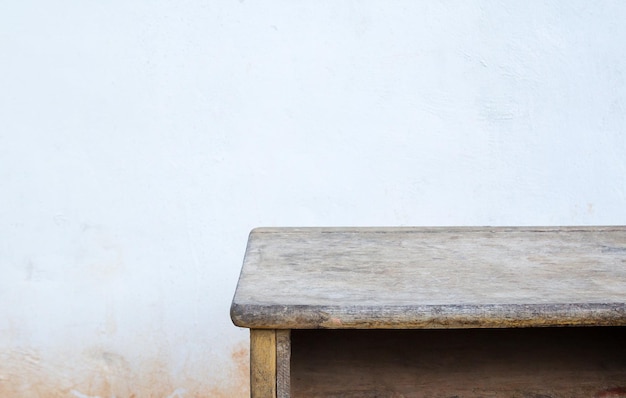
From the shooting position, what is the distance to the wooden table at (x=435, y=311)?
1236 mm

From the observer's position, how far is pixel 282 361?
4.15ft

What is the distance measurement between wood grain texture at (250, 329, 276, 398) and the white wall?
1.24 meters

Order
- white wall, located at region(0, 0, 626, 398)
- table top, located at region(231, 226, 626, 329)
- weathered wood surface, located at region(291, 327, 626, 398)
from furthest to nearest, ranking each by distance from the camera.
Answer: white wall, located at region(0, 0, 626, 398) < weathered wood surface, located at region(291, 327, 626, 398) < table top, located at region(231, 226, 626, 329)

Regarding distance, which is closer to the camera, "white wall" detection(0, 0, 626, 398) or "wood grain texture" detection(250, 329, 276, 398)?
"wood grain texture" detection(250, 329, 276, 398)

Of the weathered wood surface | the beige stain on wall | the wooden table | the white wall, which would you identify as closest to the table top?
the wooden table

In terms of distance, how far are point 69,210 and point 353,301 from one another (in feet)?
4.71

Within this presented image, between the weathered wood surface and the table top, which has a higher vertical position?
the table top

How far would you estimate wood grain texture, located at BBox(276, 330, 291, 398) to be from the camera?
4.12 ft

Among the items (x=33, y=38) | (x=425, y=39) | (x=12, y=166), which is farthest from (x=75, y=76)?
(x=425, y=39)

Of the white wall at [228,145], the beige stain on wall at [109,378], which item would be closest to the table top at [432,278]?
the white wall at [228,145]

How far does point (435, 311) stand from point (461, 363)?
0.53 metres

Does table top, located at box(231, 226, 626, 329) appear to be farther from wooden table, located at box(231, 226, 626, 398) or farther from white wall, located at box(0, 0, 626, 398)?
white wall, located at box(0, 0, 626, 398)

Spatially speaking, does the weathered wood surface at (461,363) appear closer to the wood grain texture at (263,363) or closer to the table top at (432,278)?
the table top at (432,278)

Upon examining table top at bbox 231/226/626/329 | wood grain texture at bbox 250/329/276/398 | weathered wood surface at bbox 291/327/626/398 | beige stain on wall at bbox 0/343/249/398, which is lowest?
beige stain on wall at bbox 0/343/249/398
